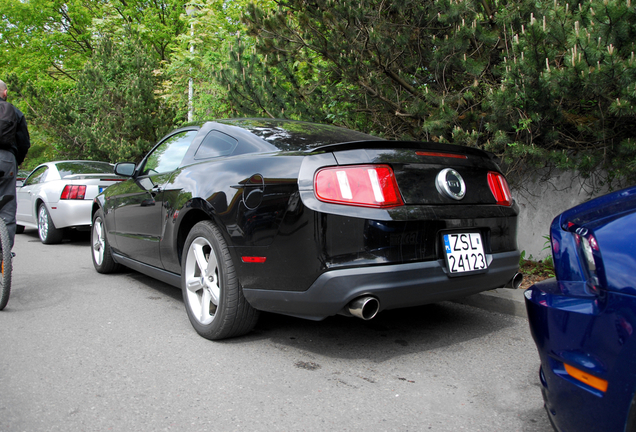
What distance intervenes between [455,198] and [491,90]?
6.27 feet

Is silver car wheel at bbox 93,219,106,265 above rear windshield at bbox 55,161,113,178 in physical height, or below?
below

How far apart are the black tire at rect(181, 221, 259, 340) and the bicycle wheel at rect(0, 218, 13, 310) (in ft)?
5.28

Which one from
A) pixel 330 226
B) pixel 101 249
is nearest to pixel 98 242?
pixel 101 249

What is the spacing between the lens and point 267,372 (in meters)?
2.95

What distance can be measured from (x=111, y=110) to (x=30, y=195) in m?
7.85

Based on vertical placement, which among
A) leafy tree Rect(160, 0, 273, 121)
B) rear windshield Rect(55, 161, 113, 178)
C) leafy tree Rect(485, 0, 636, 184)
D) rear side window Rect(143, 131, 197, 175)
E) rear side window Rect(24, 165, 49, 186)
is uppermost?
leafy tree Rect(160, 0, 273, 121)

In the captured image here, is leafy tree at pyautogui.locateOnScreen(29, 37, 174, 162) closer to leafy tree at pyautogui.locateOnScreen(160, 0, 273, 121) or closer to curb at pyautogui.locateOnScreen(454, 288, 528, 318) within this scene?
leafy tree at pyautogui.locateOnScreen(160, 0, 273, 121)

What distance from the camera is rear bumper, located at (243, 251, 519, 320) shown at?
8.95ft

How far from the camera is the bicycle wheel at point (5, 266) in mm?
4262

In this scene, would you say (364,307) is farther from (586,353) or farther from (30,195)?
(30,195)

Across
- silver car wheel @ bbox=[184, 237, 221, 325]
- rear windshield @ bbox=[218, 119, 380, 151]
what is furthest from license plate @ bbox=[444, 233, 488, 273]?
silver car wheel @ bbox=[184, 237, 221, 325]

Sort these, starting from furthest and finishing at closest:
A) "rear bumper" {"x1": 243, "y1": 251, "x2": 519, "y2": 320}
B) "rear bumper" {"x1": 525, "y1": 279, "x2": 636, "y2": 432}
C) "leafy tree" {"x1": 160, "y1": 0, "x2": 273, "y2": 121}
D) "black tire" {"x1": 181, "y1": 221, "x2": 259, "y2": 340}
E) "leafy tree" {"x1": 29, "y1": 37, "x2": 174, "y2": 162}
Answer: "leafy tree" {"x1": 29, "y1": 37, "x2": 174, "y2": 162} < "leafy tree" {"x1": 160, "y1": 0, "x2": 273, "y2": 121} < "black tire" {"x1": 181, "y1": 221, "x2": 259, "y2": 340} < "rear bumper" {"x1": 243, "y1": 251, "x2": 519, "y2": 320} < "rear bumper" {"x1": 525, "y1": 279, "x2": 636, "y2": 432}

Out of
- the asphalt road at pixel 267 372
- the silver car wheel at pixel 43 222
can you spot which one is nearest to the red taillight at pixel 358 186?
the asphalt road at pixel 267 372

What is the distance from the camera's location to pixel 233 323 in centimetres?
335
